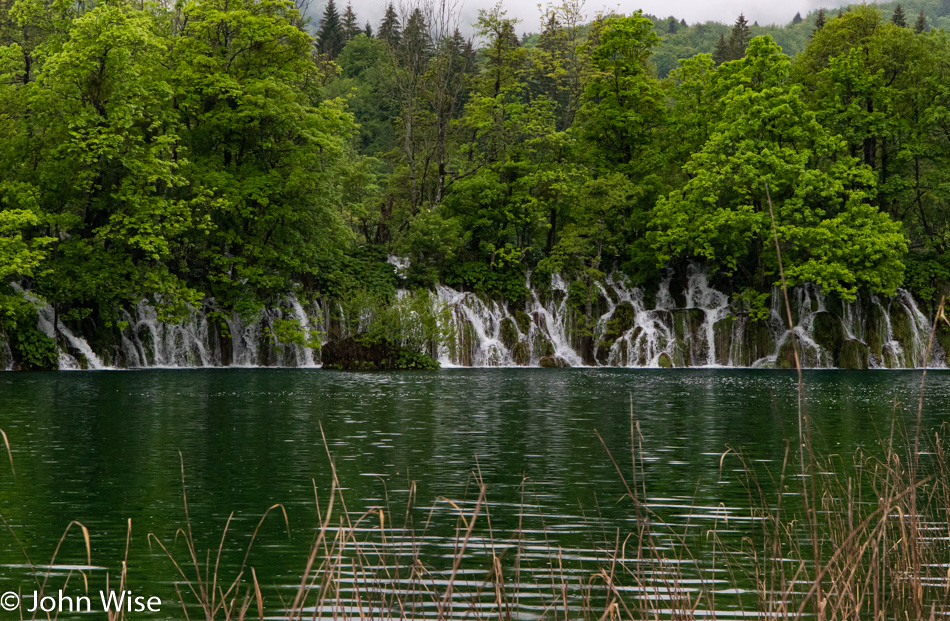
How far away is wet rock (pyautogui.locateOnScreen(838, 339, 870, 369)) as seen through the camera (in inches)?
1758

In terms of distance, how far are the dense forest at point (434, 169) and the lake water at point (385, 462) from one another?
978 cm

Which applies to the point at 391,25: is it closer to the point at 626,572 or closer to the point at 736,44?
the point at 736,44

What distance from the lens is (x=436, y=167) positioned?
178 ft


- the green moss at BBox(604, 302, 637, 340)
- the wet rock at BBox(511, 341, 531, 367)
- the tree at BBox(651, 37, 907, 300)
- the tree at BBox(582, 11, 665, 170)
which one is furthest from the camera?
the tree at BBox(582, 11, 665, 170)

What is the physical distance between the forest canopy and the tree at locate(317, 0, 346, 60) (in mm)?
40597

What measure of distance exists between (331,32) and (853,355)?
66225mm

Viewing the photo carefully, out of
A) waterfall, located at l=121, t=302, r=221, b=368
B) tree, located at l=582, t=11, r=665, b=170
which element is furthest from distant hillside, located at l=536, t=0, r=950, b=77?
waterfall, located at l=121, t=302, r=221, b=368

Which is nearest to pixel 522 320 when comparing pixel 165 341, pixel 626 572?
pixel 165 341

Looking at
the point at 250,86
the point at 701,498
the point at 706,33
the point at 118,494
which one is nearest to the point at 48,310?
the point at 250,86

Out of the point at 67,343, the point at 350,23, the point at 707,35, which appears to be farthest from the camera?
the point at 707,35

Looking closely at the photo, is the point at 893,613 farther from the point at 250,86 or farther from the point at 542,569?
the point at 250,86

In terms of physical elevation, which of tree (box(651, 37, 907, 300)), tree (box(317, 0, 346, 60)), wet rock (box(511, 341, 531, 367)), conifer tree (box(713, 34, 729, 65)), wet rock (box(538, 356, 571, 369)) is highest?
tree (box(317, 0, 346, 60))

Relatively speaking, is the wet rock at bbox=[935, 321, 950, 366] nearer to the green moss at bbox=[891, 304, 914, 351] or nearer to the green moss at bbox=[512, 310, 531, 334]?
the green moss at bbox=[891, 304, 914, 351]

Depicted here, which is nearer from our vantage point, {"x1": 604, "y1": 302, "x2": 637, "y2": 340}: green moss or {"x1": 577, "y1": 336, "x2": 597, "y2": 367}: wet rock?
{"x1": 577, "y1": 336, "x2": 597, "y2": 367}: wet rock
